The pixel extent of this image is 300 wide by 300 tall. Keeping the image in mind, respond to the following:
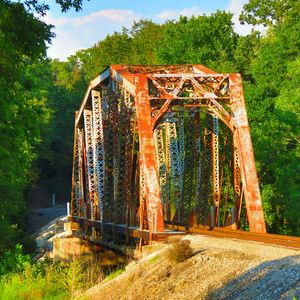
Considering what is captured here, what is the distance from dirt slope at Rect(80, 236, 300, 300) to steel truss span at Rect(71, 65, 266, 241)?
5062mm

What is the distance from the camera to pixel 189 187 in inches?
992

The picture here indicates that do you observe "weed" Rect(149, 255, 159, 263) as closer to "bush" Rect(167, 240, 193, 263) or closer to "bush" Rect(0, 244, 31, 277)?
"bush" Rect(167, 240, 193, 263)

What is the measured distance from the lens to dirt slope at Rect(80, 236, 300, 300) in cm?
911

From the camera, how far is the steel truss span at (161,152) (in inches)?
763

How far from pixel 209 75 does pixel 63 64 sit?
373 feet

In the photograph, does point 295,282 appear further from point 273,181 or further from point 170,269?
point 273,181

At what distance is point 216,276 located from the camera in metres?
10.4

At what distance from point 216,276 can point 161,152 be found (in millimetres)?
19874

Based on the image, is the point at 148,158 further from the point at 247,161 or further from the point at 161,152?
the point at 161,152

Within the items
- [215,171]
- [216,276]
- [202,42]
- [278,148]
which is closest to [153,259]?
[216,276]

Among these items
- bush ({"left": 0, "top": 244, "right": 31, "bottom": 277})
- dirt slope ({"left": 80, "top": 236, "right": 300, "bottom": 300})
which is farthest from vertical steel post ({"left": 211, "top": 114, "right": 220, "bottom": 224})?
dirt slope ({"left": 80, "top": 236, "right": 300, "bottom": 300})

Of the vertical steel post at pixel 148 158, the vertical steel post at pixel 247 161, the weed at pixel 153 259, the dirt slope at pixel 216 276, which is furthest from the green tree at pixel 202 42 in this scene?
the dirt slope at pixel 216 276

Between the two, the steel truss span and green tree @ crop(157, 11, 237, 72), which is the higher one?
green tree @ crop(157, 11, 237, 72)

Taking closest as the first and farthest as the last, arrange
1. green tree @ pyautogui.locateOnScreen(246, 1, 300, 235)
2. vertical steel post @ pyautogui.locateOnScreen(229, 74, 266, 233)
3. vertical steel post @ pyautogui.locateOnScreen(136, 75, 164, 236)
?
vertical steel post @ pyautogui.locateOnScreen(136, 75, 164, 236) → vertical steel post @ pyautogui.locateOnScreen(229, 74, 266, 233) → green tree @ pyautogui.locateOnScreen(246, 1, 300, 235)
